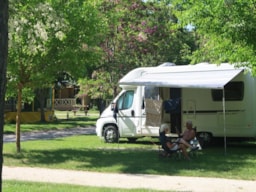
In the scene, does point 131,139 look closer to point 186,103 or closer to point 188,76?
point 186,103

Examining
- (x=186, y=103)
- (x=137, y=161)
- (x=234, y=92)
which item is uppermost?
(x=234, y=92)

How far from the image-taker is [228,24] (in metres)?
9.91

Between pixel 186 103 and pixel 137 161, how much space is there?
4919mm

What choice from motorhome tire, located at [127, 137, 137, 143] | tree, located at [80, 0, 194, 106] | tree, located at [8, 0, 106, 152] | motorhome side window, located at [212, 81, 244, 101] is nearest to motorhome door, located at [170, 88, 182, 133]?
motorhome side window, located at [212, 81, 244, 101]

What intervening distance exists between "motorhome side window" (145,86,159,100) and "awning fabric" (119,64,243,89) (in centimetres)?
49

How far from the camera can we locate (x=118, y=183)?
949cm

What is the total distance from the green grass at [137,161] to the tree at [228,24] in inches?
107

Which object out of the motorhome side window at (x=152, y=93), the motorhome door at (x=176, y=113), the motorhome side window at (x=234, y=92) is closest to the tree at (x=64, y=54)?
the motorhome side window at (x=152, y=93)

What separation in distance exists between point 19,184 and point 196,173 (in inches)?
161

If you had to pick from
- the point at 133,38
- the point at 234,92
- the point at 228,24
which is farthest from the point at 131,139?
the point at 228,24

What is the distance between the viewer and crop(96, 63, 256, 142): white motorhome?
15398mm

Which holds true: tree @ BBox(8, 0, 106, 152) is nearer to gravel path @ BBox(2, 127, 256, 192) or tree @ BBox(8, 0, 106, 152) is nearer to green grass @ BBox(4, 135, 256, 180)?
green grass @ BBox(4, 135, 256, 180)

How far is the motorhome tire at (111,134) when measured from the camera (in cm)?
1794

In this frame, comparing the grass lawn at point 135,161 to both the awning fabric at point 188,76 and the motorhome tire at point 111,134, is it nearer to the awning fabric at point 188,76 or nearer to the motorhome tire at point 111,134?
the motorhome tire at point 111,134
